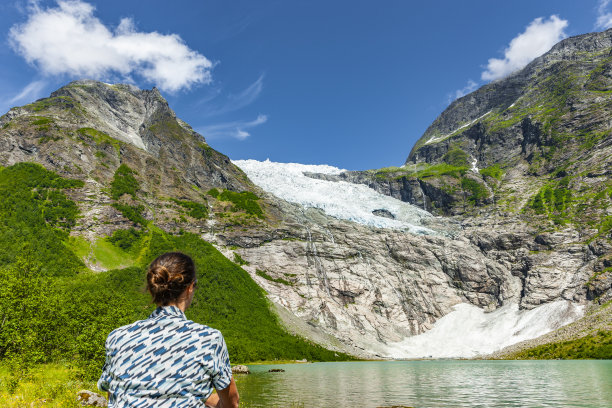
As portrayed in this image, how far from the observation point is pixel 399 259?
17100 centimetres

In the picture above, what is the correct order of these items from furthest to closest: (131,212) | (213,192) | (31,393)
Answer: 1. (213,192)
2. (131,212)
3. (31,393)

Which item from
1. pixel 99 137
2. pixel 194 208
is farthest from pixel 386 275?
pixel 99 137

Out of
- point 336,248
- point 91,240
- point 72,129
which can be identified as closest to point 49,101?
point 72,129

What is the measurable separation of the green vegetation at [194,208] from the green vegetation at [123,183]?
17.3m

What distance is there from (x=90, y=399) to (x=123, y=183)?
502ft

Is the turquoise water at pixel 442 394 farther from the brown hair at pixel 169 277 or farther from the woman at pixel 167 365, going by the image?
the brown hair at pixel 169 277

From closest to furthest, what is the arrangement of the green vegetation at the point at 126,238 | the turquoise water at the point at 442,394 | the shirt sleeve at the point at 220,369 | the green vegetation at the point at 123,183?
the shirt sleeve at the point at 220,369, the turquoise water at the point at 442,394, the green vegetation at the point at 126,238, the green vegetation at the point at 123,183

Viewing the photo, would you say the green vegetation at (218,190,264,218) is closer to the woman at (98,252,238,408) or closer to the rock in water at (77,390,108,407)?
the rock in water at (77,390,108,407)

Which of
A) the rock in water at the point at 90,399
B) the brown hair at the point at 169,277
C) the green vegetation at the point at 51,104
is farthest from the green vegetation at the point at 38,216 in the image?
the brown hair at the point at 169,277

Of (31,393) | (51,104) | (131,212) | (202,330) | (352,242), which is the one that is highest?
(51,104)

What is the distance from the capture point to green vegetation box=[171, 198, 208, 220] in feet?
540

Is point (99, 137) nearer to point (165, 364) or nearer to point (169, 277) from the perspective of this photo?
point (169, 277)

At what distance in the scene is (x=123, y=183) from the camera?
158 meters

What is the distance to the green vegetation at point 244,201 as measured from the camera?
6988 inches
